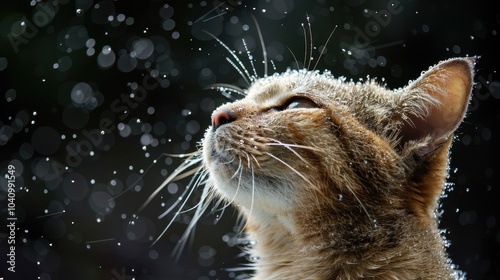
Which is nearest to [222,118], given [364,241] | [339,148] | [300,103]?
[300,103]

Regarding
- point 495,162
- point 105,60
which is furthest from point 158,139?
point 495,162

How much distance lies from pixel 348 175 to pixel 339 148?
8 centimetres

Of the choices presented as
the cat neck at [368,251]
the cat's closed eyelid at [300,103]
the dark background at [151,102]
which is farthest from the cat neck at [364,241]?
the dark background at [151,102]

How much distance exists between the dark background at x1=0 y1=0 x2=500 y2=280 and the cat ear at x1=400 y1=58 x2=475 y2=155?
6.33 feet

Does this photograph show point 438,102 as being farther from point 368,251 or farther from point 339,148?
point 368,251

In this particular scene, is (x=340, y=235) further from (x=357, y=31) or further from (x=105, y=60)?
(x=105, y=60)

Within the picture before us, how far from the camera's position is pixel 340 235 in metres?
1.61

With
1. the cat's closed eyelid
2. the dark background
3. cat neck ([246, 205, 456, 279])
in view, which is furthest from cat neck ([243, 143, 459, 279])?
the dark background

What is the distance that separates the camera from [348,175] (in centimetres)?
163

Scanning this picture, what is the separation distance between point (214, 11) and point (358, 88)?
227 centimetres

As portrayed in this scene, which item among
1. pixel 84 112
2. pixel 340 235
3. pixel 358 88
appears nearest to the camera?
pixel 340 235

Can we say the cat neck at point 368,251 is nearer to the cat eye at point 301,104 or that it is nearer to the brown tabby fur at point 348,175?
the brown tabby fur at point 348,175

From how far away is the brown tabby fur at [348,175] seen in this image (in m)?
1.60

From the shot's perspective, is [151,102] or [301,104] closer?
[301,104]
